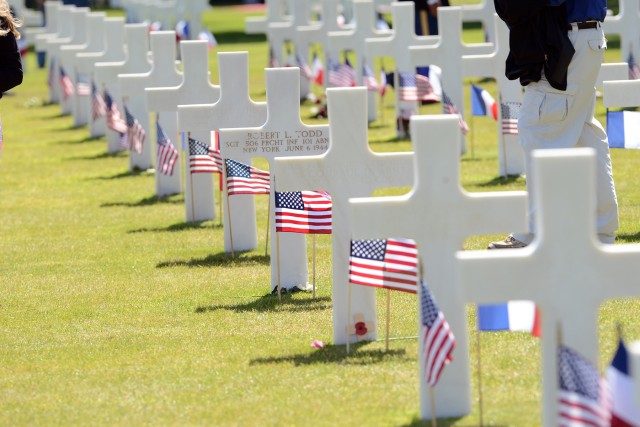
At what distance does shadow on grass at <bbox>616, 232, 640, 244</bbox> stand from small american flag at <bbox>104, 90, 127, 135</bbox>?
7.58 meters

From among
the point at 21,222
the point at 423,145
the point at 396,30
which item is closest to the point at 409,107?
the point at 396,30

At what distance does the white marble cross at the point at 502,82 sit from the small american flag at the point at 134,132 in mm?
3247

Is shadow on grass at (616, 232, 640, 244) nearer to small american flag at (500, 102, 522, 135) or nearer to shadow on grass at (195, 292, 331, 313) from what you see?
shadow on grass at (195, 292, 331, 313)

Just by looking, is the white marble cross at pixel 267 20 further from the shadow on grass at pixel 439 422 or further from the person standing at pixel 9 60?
the shadow on grass at pixel 439 422

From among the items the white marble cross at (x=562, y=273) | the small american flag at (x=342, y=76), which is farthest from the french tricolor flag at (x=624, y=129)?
the small american flag at (x=342, y=76)

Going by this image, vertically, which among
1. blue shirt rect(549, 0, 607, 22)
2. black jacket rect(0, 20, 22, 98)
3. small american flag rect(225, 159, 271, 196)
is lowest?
small american flag rect(225, 159, 271, 196)

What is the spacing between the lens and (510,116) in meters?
13.5

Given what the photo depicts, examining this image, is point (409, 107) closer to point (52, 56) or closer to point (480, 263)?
point (52, 56)

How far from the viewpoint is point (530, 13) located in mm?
8211

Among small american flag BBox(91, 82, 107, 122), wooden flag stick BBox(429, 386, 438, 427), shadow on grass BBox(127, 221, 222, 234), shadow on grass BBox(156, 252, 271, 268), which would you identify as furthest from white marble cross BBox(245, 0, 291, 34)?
wooden flag stick BBox(429, 386, 438, 427)

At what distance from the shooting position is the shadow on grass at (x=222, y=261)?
10508mm

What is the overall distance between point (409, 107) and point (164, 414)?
11513mm

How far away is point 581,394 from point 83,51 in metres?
17.1

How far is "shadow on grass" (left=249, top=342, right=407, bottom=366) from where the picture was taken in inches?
288
